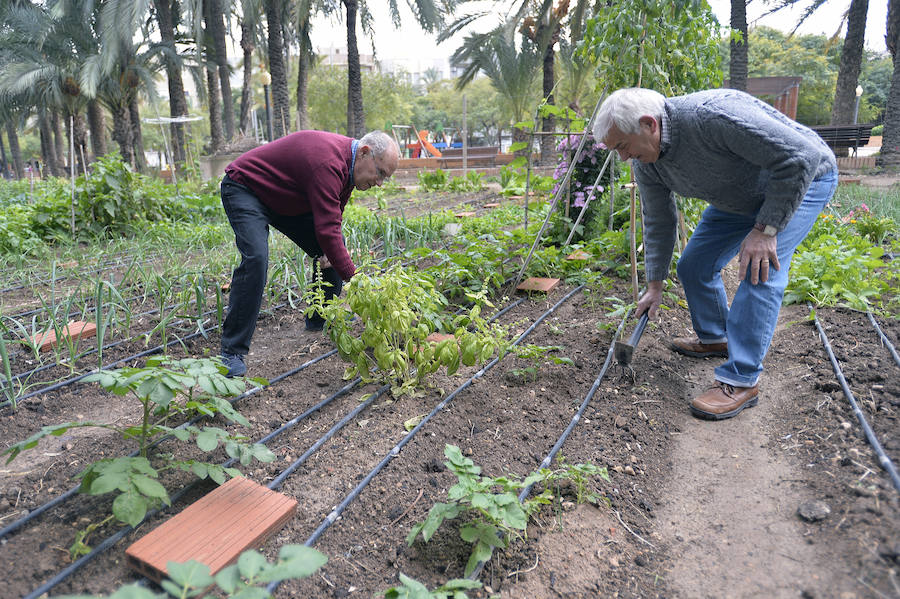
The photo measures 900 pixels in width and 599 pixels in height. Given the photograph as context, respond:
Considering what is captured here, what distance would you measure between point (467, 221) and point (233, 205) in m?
3.37

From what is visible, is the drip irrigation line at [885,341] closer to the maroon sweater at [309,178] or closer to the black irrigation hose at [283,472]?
the black irrigation hose at [283,472]

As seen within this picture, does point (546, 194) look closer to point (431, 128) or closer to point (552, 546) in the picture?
point (552, 546)

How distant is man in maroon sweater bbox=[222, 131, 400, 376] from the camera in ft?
8.18

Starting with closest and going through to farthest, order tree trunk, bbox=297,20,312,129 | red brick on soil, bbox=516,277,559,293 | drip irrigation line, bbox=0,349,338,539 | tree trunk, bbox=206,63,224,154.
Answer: drip irrigation line, bbox=0,349,338,539 < red brick on soil, bbox=516,277,559,293 < tree trunk, bbox=206,63,224,154 < tree trunk, bbox=297,20,312,129

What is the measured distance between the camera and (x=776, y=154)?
1877 mm

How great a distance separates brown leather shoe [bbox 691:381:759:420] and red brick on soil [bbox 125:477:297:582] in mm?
1599

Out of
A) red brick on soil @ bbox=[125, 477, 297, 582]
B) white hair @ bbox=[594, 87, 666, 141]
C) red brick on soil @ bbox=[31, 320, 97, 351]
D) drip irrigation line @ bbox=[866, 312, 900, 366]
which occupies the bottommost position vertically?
red brick on soil @ bbox=[125, 477, 297, 582]

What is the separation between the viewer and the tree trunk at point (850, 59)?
1201cm

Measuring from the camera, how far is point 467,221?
18.8 feet

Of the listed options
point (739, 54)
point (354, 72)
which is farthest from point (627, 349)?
point (354, 72)

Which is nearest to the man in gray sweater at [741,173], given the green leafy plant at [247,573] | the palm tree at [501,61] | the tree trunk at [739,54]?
the green leafy plant at [247,573]

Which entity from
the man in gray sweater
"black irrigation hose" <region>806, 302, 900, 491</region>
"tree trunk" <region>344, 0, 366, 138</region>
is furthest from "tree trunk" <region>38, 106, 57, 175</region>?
"black irrigation hose" <region>806, 302, 900, 491</region>

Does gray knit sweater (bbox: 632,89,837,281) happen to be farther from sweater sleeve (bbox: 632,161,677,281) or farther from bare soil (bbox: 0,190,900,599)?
bare soil (bbox: 0,190,900,599)

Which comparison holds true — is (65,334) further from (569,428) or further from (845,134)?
(845,134)
